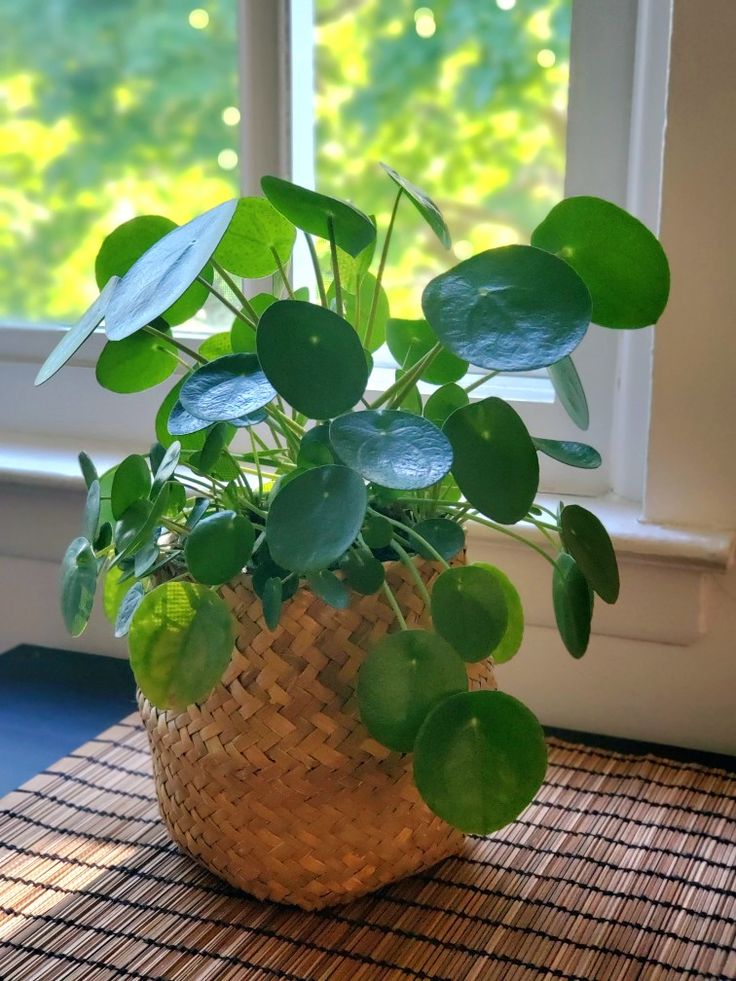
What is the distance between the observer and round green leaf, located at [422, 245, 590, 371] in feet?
1.94

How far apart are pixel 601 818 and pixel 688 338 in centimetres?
43

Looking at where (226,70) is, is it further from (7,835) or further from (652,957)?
(652,957)

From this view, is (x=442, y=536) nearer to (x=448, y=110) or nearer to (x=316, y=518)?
(x=316, y=518)

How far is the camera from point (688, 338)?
3.26ft

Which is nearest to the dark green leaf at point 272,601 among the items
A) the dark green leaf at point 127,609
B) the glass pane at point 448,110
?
the dark green leaf at point 127,609

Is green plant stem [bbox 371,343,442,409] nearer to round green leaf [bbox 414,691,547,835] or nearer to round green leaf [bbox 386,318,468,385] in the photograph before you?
round green leaf [bbox 386,318,468,385]

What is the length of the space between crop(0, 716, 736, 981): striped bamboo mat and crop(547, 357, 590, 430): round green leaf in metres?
0.35

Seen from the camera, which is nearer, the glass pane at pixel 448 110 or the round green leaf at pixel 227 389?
the round green leaf at pixel 227 389

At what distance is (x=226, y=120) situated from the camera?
1312 mm

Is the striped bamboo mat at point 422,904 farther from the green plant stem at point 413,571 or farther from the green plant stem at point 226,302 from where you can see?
the green plant stem at point 226,302

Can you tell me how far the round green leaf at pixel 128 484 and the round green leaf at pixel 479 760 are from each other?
9.9 inches

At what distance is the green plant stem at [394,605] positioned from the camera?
0.69 meters

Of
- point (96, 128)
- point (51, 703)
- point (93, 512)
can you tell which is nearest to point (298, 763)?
point (93, 512)

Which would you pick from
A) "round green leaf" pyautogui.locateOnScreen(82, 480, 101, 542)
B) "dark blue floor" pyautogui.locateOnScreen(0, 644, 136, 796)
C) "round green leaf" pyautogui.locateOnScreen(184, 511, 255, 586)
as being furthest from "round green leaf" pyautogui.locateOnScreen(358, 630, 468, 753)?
"dark blue floor" pyautogui.locateOnScreen(0, 644, 136, 796)
